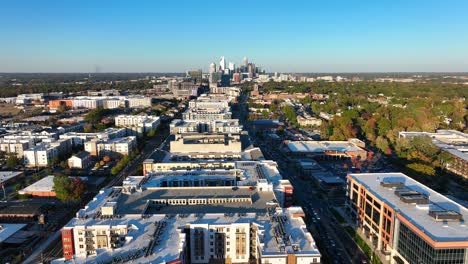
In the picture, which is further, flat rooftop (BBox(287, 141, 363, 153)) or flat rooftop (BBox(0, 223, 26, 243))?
flat rooftop (BBox(287, 141, 363, 153))

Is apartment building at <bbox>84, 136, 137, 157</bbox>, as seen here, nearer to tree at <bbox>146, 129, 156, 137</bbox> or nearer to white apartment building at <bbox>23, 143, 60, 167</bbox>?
white apartment building at <bbox>23, 143, 60, 167</bbox>

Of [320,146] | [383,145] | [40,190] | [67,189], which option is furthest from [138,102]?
[67,189]

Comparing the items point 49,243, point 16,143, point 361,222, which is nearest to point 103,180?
point 49,243

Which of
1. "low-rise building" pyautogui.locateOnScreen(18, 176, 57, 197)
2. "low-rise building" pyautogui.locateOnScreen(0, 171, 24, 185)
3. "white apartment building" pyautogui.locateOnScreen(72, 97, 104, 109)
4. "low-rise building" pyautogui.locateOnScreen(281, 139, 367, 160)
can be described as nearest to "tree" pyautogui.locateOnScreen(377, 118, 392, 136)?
"low-rise building" pyautogui.locateOnScreen(281, 139, 367, 160)

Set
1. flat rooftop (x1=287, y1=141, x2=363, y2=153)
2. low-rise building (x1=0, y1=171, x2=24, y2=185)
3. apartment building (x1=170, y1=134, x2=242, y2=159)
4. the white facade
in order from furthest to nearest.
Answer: the white facade, flat rooftop (x1=287, y1=141, x2=363, y2=153), apartment building (x1=170, y1=134, x2=242, y2=159), low-rise building (x1=0, y1=171, x2=24, y2=185)

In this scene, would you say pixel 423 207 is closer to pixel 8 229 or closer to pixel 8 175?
pixel 8 229

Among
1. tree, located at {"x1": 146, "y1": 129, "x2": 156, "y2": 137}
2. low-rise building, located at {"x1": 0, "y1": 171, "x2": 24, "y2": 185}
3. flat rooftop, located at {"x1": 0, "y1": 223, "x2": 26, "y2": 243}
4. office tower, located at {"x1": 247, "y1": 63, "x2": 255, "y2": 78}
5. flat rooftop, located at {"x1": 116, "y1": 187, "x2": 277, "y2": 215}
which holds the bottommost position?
flat rooftop, located at {"x1": 0, "y1": 223, "x2": 26, "y2": 243}

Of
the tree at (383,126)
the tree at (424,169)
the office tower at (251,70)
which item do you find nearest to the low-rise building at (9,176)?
the tree at (424,169)
